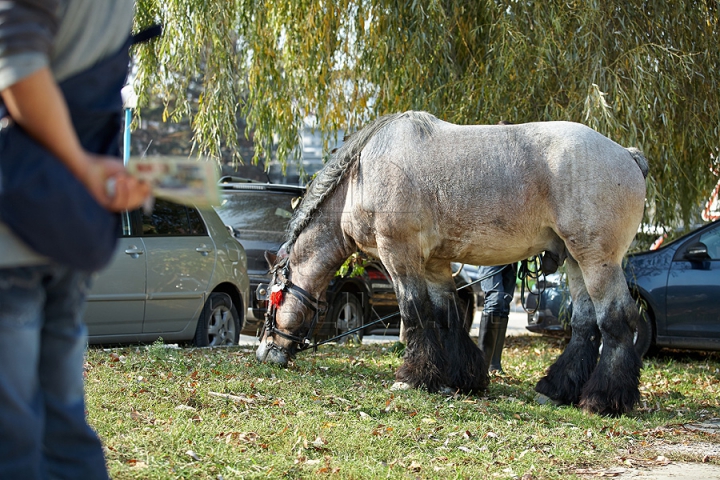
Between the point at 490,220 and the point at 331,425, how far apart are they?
2.29 m

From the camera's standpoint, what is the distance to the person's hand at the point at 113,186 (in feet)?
7.09

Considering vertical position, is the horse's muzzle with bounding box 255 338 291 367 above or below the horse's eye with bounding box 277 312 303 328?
below

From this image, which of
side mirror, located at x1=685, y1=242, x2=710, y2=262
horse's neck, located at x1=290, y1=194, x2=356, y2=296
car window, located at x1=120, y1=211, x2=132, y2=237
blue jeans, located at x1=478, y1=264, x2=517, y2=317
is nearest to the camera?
horse's neck, located at x1=290, y1=194, x2=356, y2=296

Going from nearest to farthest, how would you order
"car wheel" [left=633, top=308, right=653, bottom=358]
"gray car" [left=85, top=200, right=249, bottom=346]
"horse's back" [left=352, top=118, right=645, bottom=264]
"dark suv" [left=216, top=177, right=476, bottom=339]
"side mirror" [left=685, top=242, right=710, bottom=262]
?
"horse's back" [left=352, top=118, right=645, bottom=264], "gray car" [left=85, top=200, right=249, bottom=346], "side mirror" [left=685, top=242, right=710, bottom=262], "car wheel" [left=633, top=308, right=653, bottom=358], "dark suv" [left=216, top=177, right=476, bottom=339]

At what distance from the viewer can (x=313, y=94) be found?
406 inches

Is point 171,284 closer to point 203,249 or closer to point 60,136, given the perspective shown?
point 203,249

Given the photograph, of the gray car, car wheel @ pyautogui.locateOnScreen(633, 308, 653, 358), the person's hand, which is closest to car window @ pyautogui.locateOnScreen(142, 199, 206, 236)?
the gray car

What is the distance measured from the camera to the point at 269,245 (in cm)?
1141

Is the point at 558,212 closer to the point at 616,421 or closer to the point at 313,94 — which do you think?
the point at 616,421

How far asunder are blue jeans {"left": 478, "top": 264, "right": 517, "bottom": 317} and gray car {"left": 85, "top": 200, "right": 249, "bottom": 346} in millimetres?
3284

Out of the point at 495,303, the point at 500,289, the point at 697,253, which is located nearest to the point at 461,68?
the point at 500,289

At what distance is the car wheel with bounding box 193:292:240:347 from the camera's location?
9.89 metres

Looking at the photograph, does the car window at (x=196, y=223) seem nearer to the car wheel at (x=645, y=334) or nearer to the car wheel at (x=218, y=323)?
the car wheel at (x=218, y=323)

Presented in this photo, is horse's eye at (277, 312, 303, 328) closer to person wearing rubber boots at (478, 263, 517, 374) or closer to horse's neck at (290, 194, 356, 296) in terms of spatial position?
horse's neck at (290, 194, 356, 296)
